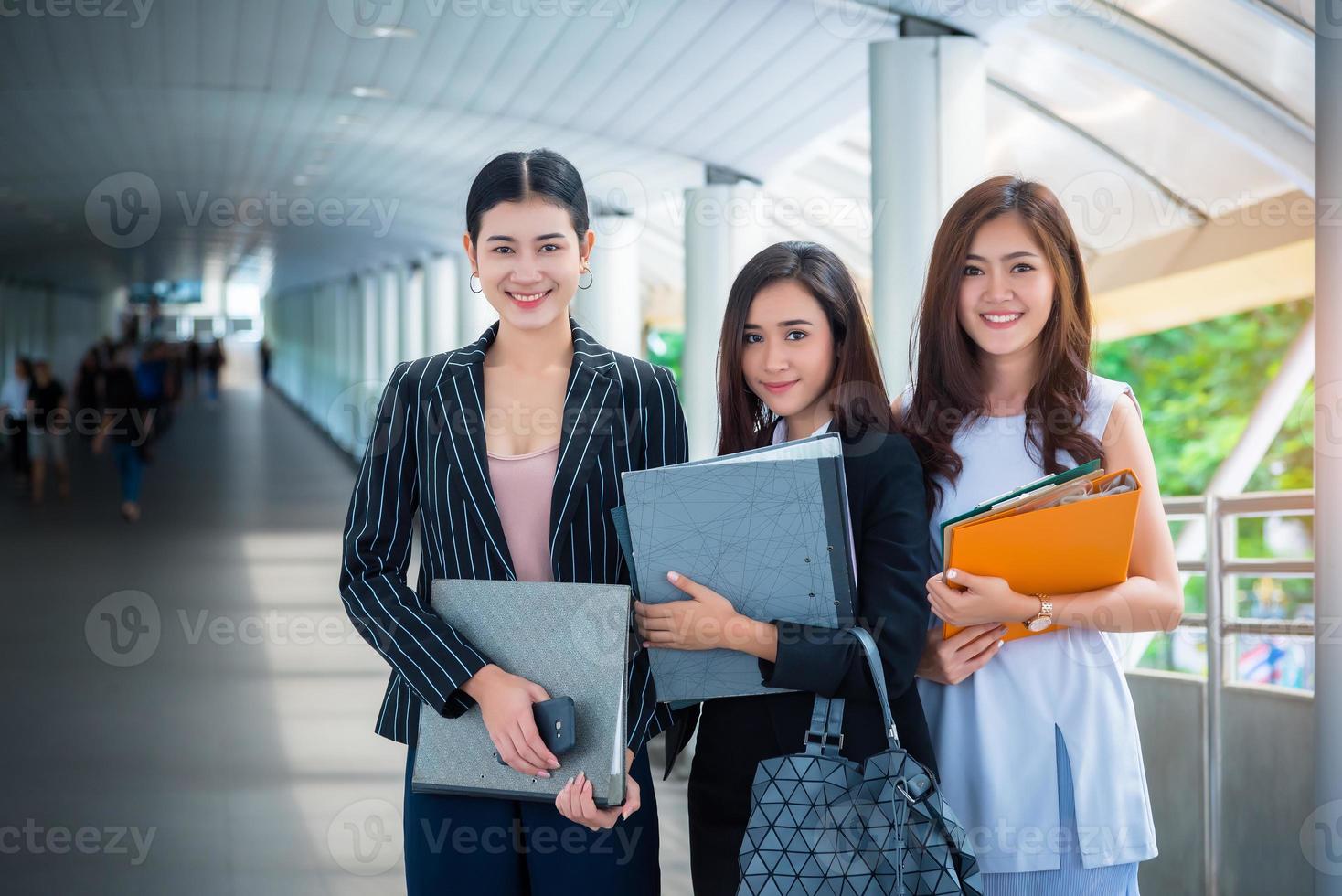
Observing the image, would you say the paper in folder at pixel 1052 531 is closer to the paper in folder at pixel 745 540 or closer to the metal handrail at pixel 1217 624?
the paper in folder at pixel 745 540

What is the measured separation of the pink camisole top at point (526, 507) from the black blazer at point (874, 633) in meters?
0.41

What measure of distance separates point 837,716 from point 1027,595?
40 cm

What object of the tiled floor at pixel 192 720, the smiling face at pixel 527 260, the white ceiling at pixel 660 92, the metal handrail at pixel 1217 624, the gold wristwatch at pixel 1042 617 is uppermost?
the white ceiling at pixel 660 92

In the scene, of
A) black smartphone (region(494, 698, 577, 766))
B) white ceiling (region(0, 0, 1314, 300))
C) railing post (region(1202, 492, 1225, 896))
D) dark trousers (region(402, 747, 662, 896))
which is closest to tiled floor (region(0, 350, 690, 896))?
railing post (region(1202, 492, 1225, 896))

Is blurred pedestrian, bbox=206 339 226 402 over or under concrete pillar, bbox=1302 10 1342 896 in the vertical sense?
over

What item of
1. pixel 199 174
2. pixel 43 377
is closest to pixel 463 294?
pixel 199 174

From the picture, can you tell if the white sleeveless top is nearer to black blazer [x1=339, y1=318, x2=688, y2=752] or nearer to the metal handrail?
black blazer [x1=339, y1=318, x2=688, y2=752]

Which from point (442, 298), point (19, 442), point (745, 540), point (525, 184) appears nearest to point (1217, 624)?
point (745, 540)

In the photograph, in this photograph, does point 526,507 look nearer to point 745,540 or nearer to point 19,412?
point 745,540

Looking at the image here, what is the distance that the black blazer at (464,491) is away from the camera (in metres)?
2.04

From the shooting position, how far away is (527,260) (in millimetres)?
2070

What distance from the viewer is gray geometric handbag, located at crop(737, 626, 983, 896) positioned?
1.86 m

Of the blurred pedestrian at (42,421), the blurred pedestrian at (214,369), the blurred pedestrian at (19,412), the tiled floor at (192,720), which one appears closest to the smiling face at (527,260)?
the tiled floor at (192,720)

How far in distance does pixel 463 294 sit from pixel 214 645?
27.4ft
